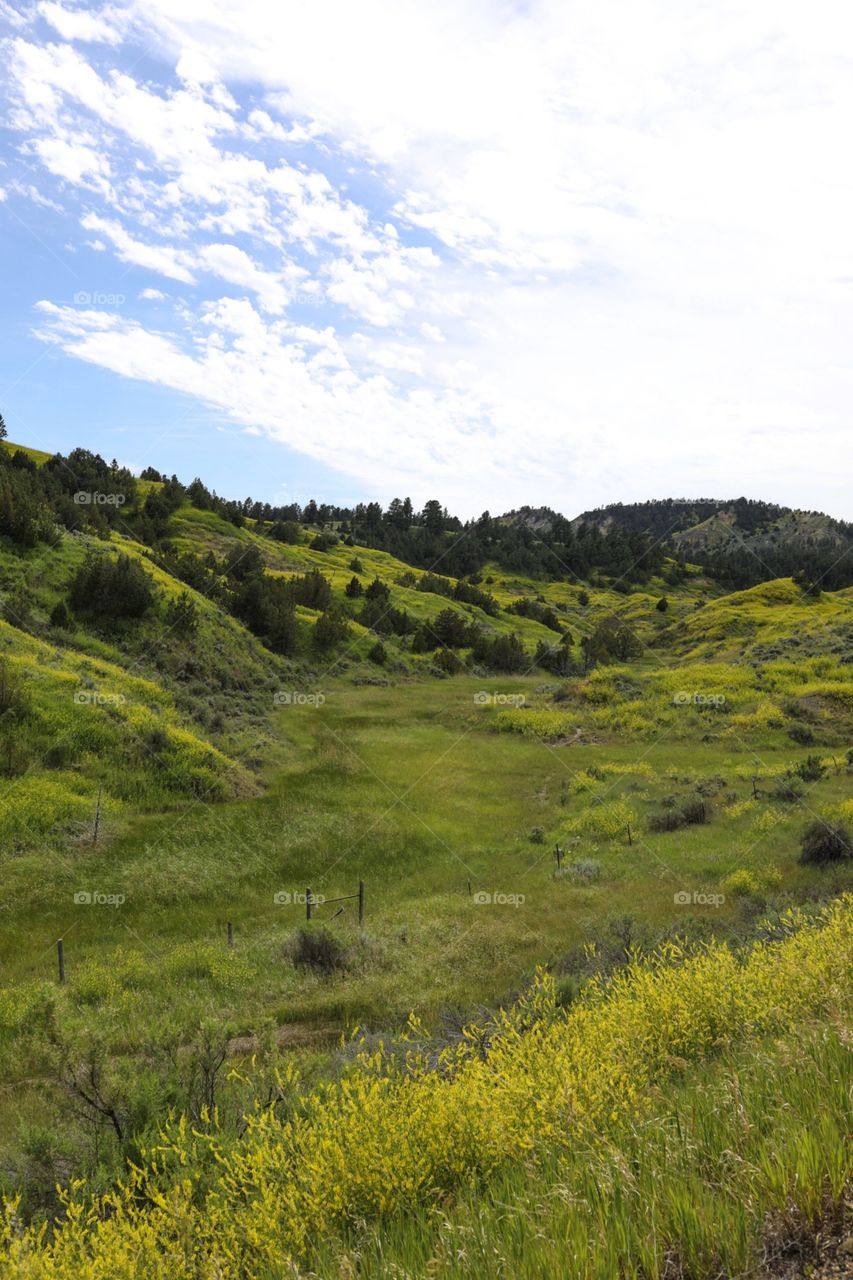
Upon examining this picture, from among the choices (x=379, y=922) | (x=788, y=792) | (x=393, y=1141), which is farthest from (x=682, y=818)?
(x=393, y=1141)

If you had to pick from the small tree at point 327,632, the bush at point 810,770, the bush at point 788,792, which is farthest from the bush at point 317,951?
the small tree at point 327,632

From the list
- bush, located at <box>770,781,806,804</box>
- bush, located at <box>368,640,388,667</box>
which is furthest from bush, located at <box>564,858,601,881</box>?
bush, located at <box>368,640,388,667</box>

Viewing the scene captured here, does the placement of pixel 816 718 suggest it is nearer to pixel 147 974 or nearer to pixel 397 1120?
pixel 147 974

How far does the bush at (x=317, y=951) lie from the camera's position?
17.5m

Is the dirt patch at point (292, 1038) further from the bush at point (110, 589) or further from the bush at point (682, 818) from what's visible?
the bush at point (110, 589)

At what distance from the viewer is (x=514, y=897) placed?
22.1 metres

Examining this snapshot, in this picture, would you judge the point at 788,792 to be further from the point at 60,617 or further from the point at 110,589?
the point at 60,617

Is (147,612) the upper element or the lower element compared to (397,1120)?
upper

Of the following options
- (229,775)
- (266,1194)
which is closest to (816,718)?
(229,775)

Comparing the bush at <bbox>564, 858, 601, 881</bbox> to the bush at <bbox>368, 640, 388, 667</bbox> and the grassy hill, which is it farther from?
the bush at <bbox>368, 640, 388, 667</bbox>

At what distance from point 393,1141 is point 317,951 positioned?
12.4 m

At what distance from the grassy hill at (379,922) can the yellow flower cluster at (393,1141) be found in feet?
0.17

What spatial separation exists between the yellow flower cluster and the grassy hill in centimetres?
5

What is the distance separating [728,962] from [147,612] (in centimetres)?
3519
